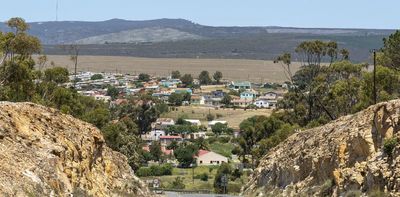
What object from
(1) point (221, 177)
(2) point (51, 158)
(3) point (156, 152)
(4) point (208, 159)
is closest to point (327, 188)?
(2) point (51, 158)

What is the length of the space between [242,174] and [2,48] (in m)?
29.1

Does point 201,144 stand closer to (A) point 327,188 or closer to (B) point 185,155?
(B) point 185,155

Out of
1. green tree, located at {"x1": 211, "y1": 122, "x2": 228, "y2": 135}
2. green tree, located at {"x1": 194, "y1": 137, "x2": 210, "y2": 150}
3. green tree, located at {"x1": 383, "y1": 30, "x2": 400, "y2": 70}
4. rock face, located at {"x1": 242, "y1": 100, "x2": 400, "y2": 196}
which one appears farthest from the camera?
green tree, located at {"x1": 211, "y1": 122, "x2": 228, "y2": 135}

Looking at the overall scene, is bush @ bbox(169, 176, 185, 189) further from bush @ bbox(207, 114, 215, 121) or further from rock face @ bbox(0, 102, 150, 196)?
bush @ bbox(207, 114, 215, 121)

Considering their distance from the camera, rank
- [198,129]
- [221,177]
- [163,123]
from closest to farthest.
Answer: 1. [221,177]
2. [198,129]
3. [163,123]

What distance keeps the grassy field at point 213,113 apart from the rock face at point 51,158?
101 metres

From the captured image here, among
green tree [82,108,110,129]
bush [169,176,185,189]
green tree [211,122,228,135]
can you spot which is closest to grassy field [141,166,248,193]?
bush [169,176,185,189]

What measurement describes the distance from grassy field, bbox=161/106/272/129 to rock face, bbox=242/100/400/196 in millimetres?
91443

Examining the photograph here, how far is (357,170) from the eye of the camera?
3319 centimetres

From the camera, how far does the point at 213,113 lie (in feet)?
522

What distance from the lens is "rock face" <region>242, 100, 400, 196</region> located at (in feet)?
103

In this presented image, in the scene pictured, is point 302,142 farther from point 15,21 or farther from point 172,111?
point 172,111

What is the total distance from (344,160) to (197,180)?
45.5 meters

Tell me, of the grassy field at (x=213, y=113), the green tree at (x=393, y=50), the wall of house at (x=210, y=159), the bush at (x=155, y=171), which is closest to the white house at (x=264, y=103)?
the grassy field at (x=213, y=113)
